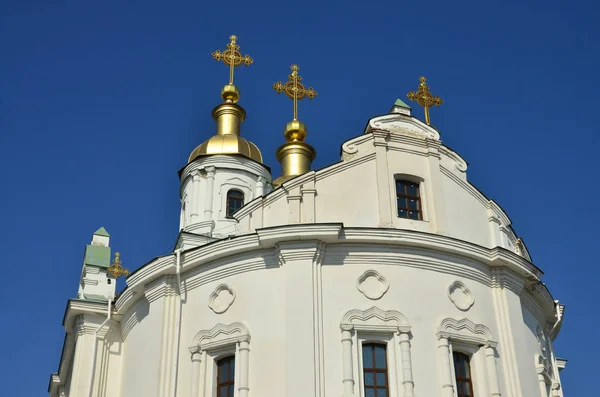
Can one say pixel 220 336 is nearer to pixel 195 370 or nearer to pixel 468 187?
pixel 195 370

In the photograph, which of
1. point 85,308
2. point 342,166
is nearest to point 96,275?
point 85,308

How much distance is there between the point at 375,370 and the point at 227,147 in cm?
1092

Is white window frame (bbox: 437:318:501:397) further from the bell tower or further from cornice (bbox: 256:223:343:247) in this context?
the bell tower

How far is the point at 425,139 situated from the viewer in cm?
1708

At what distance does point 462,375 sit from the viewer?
15.2 meters

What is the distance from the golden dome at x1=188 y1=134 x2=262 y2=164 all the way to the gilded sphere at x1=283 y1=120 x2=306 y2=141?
5.48 feet

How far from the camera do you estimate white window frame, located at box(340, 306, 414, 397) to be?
47.0 feet

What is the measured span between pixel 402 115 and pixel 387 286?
3.89 m

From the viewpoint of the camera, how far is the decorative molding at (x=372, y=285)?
1517 cm

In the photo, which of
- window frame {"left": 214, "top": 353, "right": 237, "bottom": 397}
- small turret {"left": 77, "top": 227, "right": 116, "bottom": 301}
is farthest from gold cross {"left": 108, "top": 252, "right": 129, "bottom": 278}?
window frame {"left": 214, "top": 353, "right": 237, "bottom": 397}

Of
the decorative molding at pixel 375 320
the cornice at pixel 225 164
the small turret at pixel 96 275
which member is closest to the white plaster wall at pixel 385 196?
the decorative molding at pixel 375 320

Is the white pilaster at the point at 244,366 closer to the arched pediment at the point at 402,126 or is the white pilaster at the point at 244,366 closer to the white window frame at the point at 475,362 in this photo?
the white window frame at the point at 475,362

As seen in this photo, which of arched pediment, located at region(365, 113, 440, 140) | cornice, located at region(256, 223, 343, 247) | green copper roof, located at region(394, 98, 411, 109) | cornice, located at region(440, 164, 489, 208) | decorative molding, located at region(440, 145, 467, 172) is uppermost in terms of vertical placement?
green copper roof, located at region(394, 98, 411, 109)

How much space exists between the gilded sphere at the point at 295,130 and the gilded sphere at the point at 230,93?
5.83ft
